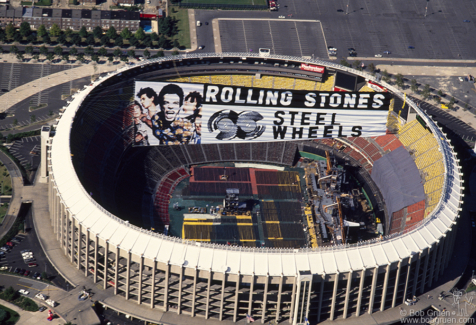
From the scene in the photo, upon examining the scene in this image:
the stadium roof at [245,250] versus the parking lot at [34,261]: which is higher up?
the stadium roof at [245,250]

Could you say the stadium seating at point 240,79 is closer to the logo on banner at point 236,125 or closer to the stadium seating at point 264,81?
the stadium seating at point 264,81

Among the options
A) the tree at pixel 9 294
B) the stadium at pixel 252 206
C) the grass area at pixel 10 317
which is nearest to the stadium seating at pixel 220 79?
the stadium at pixel 252 206

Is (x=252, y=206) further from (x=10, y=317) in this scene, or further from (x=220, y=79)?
(x=10, y=317)

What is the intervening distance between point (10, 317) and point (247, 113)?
6785 centimetres

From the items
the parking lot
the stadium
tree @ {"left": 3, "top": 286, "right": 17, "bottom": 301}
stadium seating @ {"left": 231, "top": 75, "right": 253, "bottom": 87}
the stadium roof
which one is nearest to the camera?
the stadium roof

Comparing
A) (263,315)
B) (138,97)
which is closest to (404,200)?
(263,315)

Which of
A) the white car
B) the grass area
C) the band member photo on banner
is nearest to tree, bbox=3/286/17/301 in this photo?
the grass area

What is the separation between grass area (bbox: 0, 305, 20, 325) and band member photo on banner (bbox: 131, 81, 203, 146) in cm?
5335

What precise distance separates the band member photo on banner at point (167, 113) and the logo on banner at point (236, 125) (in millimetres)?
4983

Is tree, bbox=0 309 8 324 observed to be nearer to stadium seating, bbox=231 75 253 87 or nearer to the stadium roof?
the stadium roof

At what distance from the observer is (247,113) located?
6673 inches

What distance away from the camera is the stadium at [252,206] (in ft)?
438

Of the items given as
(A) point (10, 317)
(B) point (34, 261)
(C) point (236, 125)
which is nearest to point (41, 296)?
(A) point (10, 317)

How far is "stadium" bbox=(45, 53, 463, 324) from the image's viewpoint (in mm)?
133375
